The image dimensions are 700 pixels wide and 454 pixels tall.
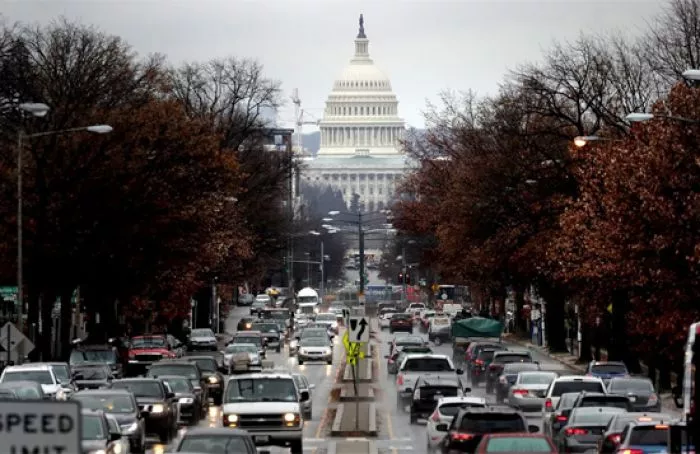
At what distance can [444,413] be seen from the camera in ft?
114

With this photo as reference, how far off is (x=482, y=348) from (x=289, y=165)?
38.4 metres

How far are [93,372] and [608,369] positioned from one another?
48.6 ft

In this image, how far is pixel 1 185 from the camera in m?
64.8

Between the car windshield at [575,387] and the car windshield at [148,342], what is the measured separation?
3017 cm

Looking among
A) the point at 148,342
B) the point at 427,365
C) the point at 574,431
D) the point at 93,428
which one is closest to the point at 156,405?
the point at 574,431

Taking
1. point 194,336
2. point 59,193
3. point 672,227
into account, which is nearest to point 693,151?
point 672,227

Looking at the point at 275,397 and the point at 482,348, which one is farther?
the point at 482,348

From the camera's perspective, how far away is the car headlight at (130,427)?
3256cm

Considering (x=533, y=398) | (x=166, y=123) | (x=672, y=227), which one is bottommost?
(x=533, y=398)

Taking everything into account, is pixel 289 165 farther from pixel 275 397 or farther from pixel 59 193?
pixel 275 397

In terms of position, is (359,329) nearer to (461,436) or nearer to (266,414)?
(266,414)

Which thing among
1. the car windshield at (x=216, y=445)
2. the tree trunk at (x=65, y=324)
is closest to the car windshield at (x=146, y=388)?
the car windshield at (x=216, y=445)

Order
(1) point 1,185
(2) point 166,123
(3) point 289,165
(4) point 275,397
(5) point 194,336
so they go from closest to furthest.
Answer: (4) point 275,397, (1) point 1,185, (2) point 166,123, (5) point 194,336, (3) point 289,165

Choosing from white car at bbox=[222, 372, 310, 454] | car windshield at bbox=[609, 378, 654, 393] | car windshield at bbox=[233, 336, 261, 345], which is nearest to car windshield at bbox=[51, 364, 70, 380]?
white car at bbox=[222, 372, 310, 454]
